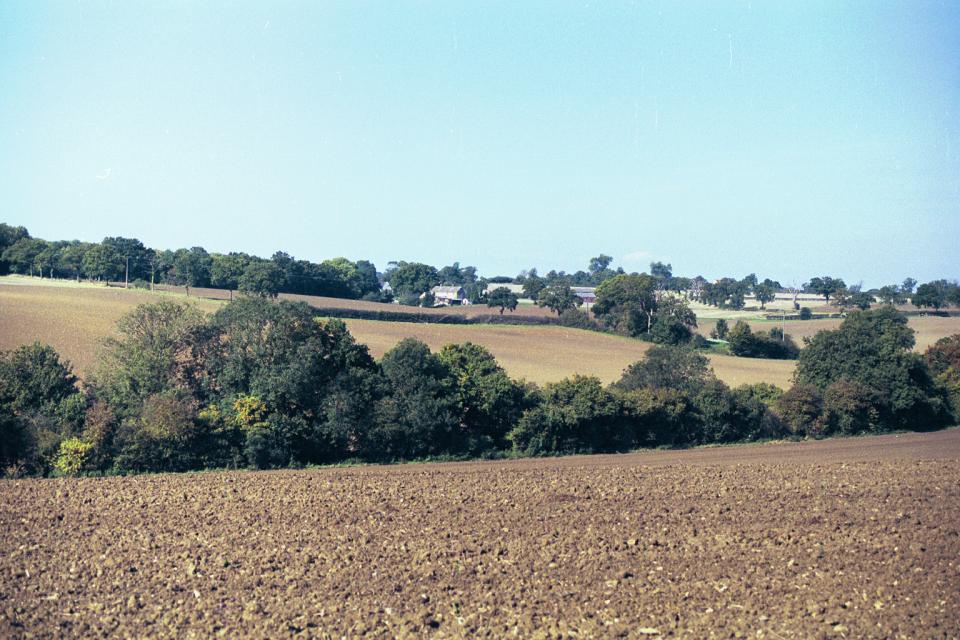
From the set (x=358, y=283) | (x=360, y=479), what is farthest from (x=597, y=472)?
(x=358, y=283)

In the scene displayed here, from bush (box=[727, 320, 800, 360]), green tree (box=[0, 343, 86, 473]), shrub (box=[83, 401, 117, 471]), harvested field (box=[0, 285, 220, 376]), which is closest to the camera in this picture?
green tree (box=[0, 343, 86, 473])

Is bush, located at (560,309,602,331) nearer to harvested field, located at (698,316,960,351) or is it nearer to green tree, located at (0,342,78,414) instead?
harvested field, located at (698,316,960,351)

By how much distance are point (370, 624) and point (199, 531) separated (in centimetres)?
710

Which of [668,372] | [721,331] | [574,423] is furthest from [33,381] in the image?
[721,331]

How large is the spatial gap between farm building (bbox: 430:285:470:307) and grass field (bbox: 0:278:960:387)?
4360 cm

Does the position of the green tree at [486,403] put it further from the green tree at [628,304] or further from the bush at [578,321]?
the green tree at [628,304]

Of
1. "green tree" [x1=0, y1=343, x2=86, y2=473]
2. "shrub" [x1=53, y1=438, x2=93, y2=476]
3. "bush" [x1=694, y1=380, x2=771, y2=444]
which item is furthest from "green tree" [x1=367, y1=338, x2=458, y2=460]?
"bush" [x1=694, y1=380, x2=771, y2=444]

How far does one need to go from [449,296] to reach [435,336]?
61005mm

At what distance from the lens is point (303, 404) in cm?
3133

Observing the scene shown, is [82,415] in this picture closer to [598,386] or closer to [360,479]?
[360,479]

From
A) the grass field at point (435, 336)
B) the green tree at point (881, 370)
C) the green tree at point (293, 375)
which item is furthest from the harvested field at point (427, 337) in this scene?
the green tree at point (293, 375)

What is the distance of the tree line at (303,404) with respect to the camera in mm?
28297

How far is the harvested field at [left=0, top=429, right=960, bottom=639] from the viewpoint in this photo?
12594mm

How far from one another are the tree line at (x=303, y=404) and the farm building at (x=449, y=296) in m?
80.6
